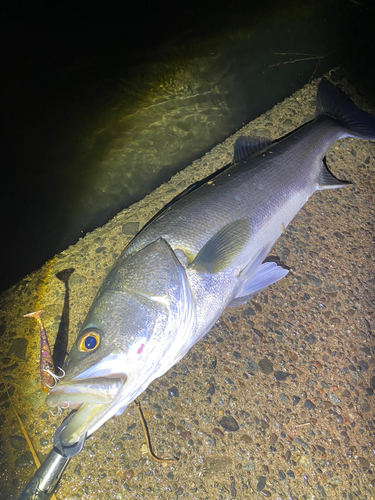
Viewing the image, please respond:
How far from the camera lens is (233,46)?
314 cm

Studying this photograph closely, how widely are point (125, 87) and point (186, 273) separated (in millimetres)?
2304

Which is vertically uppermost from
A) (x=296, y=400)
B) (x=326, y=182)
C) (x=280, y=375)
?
(x=326, y=182)

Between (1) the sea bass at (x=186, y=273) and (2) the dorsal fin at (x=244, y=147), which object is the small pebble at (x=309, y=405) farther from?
(2) the dorsal fin at (x=244, y=147)

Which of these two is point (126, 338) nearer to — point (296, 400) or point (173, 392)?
point (173, 392)

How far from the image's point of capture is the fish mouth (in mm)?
1284

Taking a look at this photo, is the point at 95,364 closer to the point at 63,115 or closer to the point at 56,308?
the point at 56,308

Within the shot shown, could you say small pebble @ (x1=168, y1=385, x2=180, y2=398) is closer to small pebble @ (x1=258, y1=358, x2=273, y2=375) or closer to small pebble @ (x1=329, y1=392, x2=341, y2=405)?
small pebble @ (x1=258, y1=358, x2=273, y2=375)

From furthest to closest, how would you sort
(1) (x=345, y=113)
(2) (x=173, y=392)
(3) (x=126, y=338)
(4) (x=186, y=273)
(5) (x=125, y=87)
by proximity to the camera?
1. (5) (x=125, y=87)
2. (1) (x=345, y=113)
3. (2) (x=173, y=392)
4. (4) (x=186, y=273)
5. (3) (x=126, y=338)

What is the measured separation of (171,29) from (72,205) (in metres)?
2.03

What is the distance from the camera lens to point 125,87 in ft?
10.00

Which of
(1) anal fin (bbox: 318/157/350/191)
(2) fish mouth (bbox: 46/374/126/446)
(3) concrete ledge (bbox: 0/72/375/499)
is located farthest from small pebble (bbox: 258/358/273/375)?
(1) anal fin (bbox: 318/157/350/191)

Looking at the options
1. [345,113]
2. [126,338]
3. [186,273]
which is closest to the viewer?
[126,338]

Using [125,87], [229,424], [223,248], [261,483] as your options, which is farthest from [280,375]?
[125,87]

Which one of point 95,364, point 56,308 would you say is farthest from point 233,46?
point 95,364
